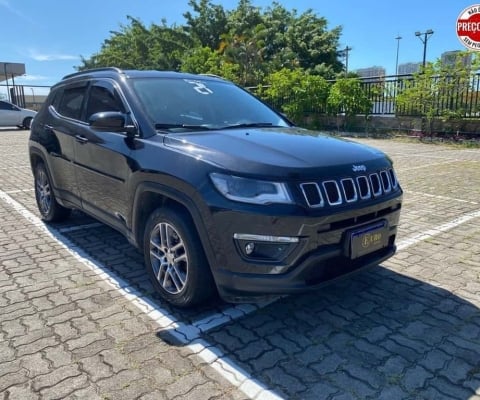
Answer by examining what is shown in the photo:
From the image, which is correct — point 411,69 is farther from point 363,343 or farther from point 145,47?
point 363,343

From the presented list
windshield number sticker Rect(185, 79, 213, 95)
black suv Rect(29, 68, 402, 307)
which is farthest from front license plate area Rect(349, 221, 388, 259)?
windshield number sticker Rect(185, 79, 213, 95)

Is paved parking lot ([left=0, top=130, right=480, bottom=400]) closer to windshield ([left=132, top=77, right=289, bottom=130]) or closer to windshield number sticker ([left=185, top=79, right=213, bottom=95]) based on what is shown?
windshield ([left=132, top=77, right=289, bottom=130])

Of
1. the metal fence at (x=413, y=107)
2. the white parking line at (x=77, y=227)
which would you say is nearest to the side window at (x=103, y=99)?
the white parking line at (x=77, y=227)

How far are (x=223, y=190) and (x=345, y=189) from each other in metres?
0.78

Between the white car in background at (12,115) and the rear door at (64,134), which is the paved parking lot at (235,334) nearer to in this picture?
the rear door at (64,134)

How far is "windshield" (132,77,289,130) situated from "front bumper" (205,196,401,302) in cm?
118

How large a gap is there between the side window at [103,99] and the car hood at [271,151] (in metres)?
0.82

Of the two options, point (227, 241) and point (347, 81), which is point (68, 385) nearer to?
point (227, 241)

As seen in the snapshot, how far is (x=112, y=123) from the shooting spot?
10.3 ft

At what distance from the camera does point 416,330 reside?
9.37 feet

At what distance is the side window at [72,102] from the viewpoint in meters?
4.30

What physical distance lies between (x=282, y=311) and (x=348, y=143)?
1.40 metres

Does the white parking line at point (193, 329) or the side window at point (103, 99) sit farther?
the side window at point (103, 99)

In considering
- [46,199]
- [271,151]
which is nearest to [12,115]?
[46,199]
